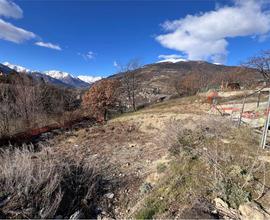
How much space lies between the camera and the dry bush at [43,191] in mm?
4359

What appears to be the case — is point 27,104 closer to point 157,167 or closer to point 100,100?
point 100,100

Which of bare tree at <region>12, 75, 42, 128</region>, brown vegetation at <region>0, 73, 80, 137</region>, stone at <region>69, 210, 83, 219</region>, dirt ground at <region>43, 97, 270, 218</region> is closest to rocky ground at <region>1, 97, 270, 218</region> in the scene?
dirt ground at <region>43, 97, 270, 218</region>

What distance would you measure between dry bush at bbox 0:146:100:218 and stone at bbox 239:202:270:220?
2.88 metres

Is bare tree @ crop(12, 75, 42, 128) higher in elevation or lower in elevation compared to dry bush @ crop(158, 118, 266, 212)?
higher

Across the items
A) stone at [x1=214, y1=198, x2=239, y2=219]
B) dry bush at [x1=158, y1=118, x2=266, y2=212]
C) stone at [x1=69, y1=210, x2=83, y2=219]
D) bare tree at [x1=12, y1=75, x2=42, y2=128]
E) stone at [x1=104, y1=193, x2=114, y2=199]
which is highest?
bare tree at [x1=12, y1=75, x2=42, y2=128]

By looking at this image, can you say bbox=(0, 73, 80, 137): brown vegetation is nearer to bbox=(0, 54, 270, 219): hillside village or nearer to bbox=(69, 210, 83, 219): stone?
bbox=(0, 54, 270, 219): hillside village

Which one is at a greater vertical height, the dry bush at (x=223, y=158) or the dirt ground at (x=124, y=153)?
the dry bush at (x=223, y=158)

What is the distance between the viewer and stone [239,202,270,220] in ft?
13.2

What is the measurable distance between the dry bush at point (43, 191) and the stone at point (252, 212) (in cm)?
288

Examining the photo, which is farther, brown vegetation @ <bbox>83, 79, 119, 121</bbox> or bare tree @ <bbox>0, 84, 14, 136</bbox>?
brown vegetation @ <bbox>83, 79, 119, 121</bbox>

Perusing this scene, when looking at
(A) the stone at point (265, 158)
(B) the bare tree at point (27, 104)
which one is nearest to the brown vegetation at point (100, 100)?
(B) the bare tree at point (27, 104)

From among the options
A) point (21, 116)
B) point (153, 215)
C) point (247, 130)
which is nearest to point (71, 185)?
Result: point (153, 215)

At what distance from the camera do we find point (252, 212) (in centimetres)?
414

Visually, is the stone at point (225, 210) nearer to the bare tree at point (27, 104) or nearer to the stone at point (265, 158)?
the stone at point (265, 158)
